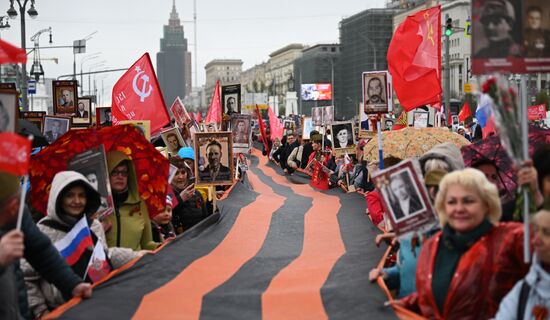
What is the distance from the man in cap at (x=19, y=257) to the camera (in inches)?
166

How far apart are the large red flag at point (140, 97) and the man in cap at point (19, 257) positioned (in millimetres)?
7218

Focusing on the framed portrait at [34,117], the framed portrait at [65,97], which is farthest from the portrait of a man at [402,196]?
the framed portrait at [65,97]

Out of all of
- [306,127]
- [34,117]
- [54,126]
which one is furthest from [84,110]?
[54,126]

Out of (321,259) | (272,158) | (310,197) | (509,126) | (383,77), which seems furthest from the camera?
(272,158)

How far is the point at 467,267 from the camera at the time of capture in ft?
13.9

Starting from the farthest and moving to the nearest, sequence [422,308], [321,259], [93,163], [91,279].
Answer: [321,259] → [93,163] → [91,279] → [422,308]

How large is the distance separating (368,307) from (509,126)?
1504 millimetres

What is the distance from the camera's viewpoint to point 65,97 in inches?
745

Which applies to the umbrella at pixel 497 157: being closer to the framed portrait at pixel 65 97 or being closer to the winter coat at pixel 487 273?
the winter coat at pixel 487 273

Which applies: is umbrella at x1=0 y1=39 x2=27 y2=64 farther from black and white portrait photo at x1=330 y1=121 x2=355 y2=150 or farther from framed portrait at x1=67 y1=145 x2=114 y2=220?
black and white portrait photo at x1=330 y1=121 x2=355 y2=150

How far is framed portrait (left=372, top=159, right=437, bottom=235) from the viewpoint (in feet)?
16.1

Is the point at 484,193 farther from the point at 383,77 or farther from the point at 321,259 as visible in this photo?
the point at 383,77


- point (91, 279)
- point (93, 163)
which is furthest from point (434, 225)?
point (93, 163)

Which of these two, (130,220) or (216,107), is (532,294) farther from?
(216,107)
